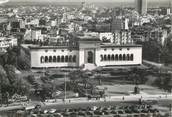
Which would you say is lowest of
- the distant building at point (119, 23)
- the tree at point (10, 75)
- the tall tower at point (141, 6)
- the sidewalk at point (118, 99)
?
the sidewalk at point (118, 99)

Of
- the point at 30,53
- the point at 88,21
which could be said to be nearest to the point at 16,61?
the point at 30,53

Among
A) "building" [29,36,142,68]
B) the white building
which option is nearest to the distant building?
the white building

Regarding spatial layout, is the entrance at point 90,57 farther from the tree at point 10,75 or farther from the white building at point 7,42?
the white building at point 7,42

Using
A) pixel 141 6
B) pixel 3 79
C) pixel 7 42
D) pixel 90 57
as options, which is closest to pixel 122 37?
pixel 90 57

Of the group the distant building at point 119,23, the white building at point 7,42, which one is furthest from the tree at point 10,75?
the distant building at point 119,23

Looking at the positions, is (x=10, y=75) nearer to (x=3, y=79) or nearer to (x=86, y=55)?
(x=3, y=79)

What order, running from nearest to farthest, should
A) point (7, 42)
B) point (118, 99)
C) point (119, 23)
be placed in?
point (118, 99) < point (7, 42) < point (119, 23)

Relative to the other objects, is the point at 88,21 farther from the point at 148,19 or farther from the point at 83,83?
the point at 83,83
